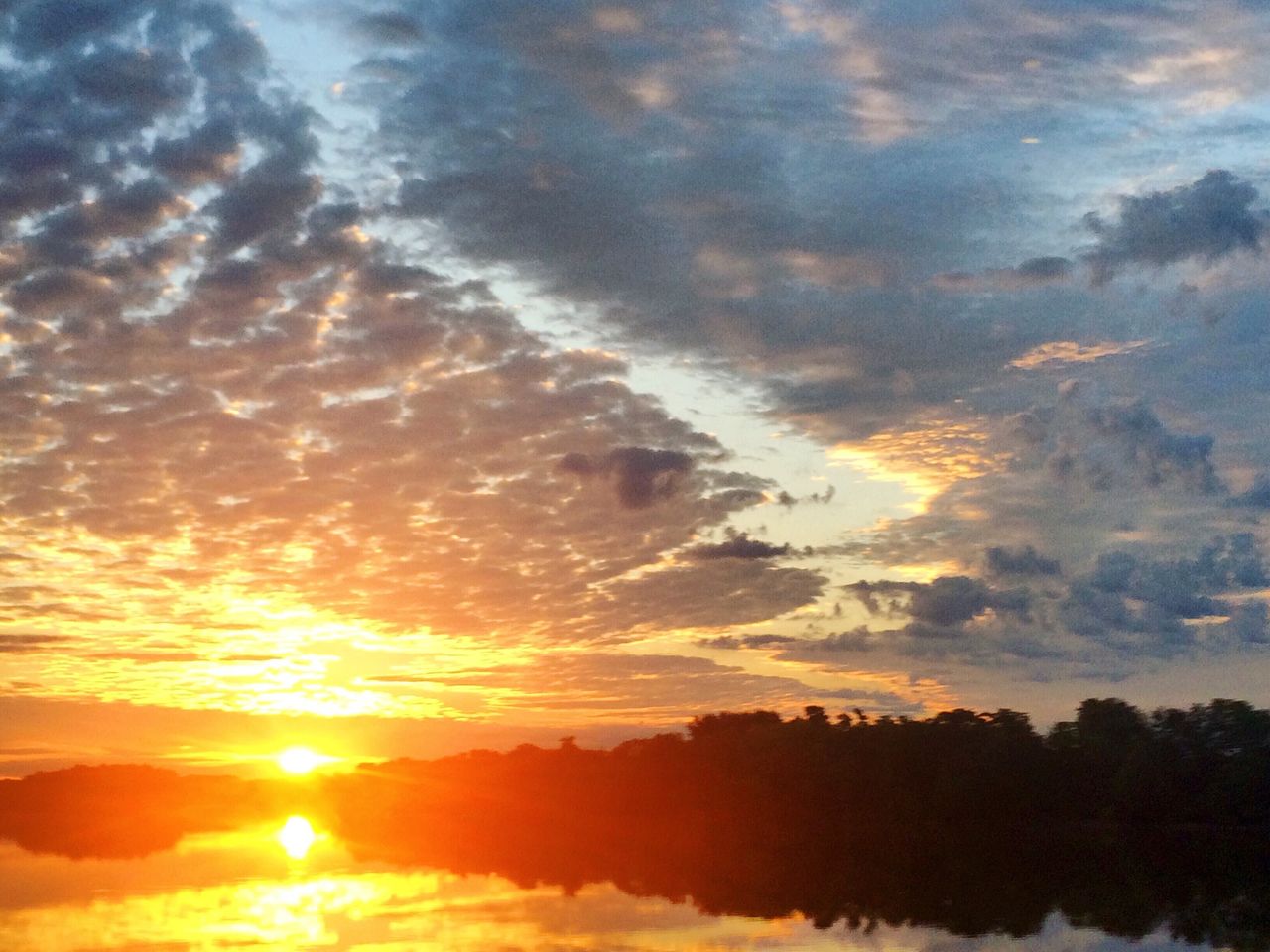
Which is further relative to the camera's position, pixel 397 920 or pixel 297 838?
pixel 297 838

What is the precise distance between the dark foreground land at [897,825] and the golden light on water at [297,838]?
9.32ft

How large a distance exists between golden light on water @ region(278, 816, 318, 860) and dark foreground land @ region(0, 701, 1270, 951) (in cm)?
284

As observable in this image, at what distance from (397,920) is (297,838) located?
A: 57791mm

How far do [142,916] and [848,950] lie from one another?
19.9 m

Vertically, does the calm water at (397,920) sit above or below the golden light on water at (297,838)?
above

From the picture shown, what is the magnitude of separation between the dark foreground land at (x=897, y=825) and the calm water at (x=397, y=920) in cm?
245

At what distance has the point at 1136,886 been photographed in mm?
57188

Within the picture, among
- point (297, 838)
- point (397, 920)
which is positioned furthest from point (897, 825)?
point (397, 920)

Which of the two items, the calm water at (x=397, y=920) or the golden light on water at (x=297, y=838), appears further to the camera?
the golden light on water at (x=297, y=838)

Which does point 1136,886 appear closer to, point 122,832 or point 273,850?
point 273,850

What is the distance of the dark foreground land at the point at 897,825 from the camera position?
4850 centimetres

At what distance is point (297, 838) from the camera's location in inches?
3597

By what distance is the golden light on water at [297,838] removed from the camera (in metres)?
72.3

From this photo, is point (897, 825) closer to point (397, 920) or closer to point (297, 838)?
point (297, 838)
